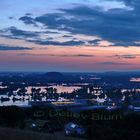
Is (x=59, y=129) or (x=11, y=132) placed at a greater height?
(x=11, y=132)

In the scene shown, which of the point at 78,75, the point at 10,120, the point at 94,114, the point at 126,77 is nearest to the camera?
the point at 10,120

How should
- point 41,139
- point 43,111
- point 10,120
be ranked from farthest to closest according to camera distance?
point 43,111
point 10,120
point 41,139

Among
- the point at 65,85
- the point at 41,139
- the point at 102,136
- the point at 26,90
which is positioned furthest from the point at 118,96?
the point at 41,139

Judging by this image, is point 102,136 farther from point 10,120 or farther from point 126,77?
point 126,77

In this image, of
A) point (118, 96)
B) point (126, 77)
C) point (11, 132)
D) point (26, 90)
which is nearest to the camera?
point (11, 132)

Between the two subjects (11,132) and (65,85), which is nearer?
(11,132)

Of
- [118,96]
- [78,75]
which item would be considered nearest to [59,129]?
[118,96]

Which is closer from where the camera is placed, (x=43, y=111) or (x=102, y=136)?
(x=102, y=136)

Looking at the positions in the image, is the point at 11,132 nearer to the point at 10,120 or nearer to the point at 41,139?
the point at 41,139

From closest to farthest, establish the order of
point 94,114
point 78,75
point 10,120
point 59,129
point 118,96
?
point 59,129 < point 10,120 < point 94,114 < point 118,96 < point 78,75
